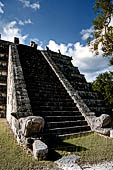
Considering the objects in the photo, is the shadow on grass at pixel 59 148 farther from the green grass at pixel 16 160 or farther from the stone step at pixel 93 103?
the stone step at pixel 93 103

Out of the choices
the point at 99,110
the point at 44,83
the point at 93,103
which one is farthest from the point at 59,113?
the point at 99,110

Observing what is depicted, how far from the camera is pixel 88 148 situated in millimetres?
3965

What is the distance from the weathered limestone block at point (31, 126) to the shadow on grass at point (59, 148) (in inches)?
25.9

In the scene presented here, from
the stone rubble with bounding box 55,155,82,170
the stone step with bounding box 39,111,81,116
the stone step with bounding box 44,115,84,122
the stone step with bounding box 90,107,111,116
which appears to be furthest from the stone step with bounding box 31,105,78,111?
the stone rubble with bounding box 55,155,82,170

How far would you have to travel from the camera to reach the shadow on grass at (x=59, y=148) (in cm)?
345

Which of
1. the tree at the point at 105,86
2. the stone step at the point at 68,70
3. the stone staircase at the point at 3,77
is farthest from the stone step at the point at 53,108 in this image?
the stone step at the point at 68,70

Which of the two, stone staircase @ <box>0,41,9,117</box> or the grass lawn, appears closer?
the grass lawn

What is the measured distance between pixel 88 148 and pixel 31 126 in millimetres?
1897

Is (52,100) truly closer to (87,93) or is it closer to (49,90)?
(49,90)

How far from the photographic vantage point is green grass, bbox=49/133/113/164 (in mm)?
3372

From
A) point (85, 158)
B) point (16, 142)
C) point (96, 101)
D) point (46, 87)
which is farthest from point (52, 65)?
point (85, 158)

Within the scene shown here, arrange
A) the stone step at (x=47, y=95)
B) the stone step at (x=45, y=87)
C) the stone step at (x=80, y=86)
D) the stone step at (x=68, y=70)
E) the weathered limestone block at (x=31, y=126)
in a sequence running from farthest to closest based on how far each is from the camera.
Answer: the stone step at (x=68, y=70), the stone step at (x=80, y=86), the stone step at (x=45, y=87), the stone step at (x=47, y=95), the weathered limestone block at (x=31, y=126)

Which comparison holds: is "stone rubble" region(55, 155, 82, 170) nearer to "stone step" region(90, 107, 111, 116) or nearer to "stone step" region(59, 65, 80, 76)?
"stone step" region(90, 107, 111, 116)

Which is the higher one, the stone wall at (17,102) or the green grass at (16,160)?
the stone wall at (17,102)
